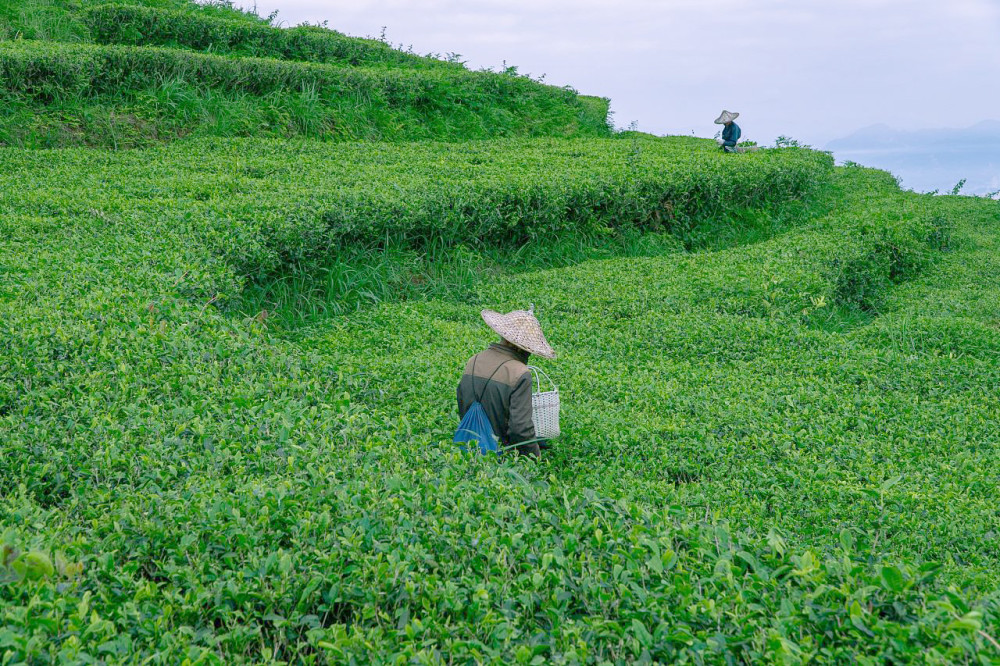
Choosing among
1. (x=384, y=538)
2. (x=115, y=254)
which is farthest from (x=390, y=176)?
(x=384, y=538)

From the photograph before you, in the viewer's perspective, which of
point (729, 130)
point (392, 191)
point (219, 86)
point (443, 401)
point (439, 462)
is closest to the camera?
point (439, 462)

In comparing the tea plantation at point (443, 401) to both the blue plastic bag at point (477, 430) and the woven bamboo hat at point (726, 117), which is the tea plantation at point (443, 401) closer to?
the blue plastic bag at point (477, 430)

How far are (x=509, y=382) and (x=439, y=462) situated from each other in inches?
32.7

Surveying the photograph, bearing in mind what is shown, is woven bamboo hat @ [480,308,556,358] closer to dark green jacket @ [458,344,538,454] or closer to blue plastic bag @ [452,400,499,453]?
dark green jacket @ [458,344,538,454]

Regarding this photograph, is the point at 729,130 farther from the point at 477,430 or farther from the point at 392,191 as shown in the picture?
the point at 477,430

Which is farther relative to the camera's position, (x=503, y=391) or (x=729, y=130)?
(x=729, y=130)

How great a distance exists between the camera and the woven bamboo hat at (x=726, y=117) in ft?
53.2

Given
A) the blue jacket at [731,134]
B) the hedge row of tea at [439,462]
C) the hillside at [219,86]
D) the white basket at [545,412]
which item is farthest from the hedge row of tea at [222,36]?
the white basket at [545,412]

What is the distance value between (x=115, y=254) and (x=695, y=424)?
4703mm

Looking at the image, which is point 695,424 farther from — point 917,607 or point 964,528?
point 917,607

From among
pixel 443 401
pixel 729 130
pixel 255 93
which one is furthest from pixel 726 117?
pixel 443 401

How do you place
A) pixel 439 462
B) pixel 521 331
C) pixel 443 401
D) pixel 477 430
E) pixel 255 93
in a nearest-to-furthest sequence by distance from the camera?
pixel 439 462 → pixel 477 430 → pixel 521 331 → pixel 443 401 → pixel 255 93

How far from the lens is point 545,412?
185 inches

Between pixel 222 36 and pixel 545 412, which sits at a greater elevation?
pixel 222 36
